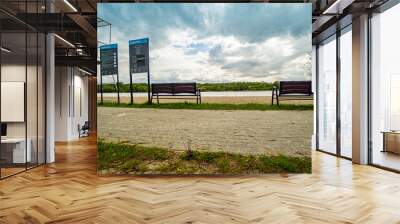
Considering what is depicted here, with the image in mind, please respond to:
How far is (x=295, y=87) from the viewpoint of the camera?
21.8 feet

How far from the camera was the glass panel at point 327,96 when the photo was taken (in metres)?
9.69

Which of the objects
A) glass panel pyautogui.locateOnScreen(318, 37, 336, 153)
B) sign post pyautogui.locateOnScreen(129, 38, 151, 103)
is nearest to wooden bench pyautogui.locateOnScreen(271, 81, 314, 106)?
sign post pyautogui.locateOnScreen(129, 38, 151, 103)

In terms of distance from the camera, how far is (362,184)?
18.9 feet

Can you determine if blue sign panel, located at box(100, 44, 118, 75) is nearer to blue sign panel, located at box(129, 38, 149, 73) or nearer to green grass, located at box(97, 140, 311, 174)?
blue sign panel, located at box(129, 38, 149, 73)

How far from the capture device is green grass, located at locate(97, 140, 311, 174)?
648 centimetres

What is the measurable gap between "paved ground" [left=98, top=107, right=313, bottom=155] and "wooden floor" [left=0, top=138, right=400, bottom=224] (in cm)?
54

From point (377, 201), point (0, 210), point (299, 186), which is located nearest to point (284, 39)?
point (299, 186)

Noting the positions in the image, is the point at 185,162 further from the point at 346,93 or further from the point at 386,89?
the point at 346,93

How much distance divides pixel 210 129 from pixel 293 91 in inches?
61.2

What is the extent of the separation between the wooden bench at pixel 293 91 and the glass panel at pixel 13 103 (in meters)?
4.32

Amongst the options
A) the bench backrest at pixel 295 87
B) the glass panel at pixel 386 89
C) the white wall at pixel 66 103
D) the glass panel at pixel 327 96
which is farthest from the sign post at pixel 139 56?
the white wall at pixel 66 103

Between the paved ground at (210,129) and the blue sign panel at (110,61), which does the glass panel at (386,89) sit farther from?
the blue sign panel at (110,61)

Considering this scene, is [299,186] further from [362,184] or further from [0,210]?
[0,210]

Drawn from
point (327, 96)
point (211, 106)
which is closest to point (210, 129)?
point (211, 106)
